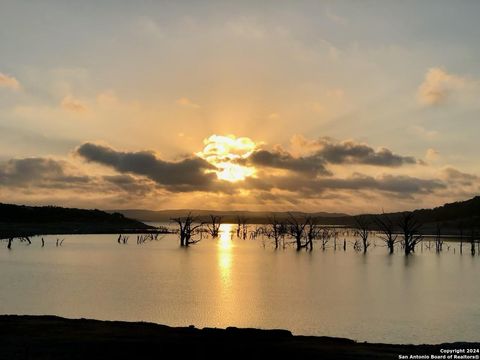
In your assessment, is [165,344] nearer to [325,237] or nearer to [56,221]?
[325,237]

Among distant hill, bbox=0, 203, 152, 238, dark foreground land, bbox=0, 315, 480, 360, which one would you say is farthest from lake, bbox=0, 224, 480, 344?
distant hill, bbox=0, 203, 152, 238

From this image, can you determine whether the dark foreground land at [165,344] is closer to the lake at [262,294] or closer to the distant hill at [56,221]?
the lake at [262,294]

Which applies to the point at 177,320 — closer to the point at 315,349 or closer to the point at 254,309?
the point at 254,309

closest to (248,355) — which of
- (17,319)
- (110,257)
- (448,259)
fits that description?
(17,319)

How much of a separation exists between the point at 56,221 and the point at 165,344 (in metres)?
117

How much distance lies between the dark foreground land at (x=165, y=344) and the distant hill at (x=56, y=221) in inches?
3104

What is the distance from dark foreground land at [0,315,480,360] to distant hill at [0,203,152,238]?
78.9 m

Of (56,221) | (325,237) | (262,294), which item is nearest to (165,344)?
(262,294)

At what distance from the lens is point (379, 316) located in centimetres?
2478

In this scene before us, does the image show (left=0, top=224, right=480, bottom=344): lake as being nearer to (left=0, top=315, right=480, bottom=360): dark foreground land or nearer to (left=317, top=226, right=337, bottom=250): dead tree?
(left=0, top=315, right=480, bottom=360): dark foreground land

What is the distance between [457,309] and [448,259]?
34.7m

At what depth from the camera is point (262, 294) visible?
31859 millimetres

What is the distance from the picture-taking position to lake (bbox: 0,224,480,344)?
22.9 m

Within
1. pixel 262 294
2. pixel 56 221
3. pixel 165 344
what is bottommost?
pixel 262 294
